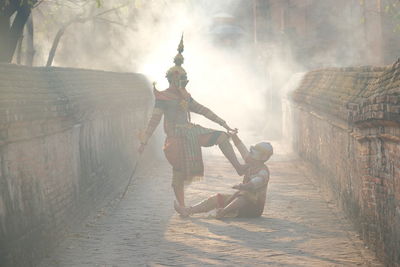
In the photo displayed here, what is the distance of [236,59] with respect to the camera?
146 ft

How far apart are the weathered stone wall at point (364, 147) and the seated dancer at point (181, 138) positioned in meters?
1.51

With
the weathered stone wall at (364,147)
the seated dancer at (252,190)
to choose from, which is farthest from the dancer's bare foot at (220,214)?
the weathered stone wall at (364,147)

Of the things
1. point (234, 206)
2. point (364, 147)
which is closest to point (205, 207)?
point (234, 206)

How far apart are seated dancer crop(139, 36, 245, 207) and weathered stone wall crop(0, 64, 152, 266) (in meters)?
1.05

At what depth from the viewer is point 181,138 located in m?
9.45

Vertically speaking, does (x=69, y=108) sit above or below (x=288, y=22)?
below

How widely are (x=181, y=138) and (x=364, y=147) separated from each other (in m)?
2.73

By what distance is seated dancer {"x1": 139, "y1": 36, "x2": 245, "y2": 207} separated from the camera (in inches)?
370

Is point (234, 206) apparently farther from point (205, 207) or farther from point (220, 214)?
point (205, 207)

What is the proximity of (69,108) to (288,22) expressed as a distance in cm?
2135

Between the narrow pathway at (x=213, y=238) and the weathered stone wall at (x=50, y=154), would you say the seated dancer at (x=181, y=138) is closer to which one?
the narrow pathway at (x=213, y=238)

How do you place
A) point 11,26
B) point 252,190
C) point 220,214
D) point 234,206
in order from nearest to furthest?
1. point 252,190
2. point 234,206
3. point 220,214
4. point 11,26

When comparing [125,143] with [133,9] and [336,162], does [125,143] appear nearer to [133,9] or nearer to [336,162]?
[336,162]

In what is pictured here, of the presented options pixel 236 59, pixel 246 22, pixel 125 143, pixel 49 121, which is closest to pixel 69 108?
pixel 49 121
